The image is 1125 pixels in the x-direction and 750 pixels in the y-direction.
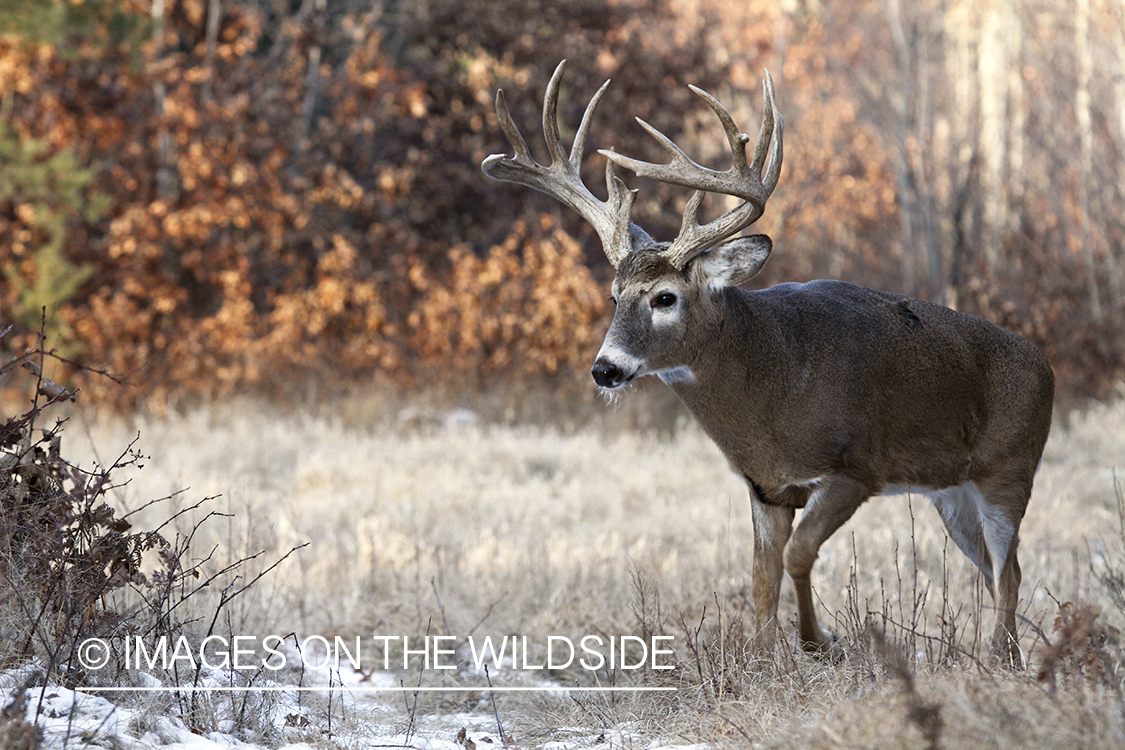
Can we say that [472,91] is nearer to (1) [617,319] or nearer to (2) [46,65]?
(2) [46,65]

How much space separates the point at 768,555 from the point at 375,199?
1066 centimetres

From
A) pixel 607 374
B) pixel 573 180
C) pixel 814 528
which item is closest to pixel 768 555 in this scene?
pixel 814 528

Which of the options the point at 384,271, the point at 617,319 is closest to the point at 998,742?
the point at 617,319

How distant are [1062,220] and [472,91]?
24.3ft

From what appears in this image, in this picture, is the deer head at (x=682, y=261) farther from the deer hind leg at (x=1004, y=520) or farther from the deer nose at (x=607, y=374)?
the deer hind leg at (x=1004, y=520)

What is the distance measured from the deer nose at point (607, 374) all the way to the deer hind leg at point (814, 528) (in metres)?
0.96

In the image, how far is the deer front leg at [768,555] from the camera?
5.28 meters

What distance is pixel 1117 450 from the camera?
34.1 feet

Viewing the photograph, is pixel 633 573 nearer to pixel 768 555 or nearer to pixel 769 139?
pixel 768 555

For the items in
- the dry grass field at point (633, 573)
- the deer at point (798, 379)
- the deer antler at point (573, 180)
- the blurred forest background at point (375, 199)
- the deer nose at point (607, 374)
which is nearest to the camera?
A: the dry grass field at point (633, 573)

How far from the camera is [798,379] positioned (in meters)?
5.20

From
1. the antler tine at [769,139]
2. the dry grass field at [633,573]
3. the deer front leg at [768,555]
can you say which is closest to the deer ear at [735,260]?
the antler tine at [769,139]

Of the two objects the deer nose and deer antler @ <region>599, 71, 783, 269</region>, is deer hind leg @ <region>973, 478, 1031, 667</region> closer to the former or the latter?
deer antler @ <region>599, 71, 783, 269</region>

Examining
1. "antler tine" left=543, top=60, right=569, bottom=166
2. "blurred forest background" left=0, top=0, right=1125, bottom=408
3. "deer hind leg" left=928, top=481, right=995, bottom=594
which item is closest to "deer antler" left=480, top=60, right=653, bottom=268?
"antler tine" left=543, top=60, right=569, bottom=166
